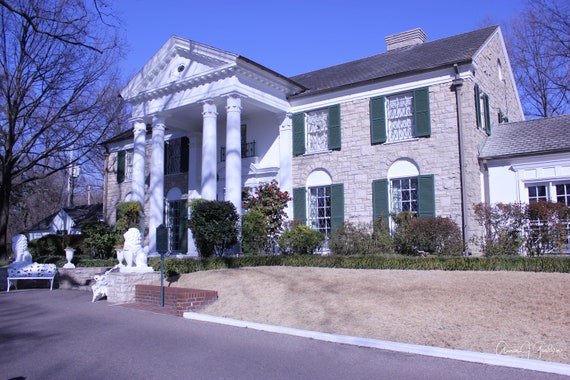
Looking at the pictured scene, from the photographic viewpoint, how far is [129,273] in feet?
38.4

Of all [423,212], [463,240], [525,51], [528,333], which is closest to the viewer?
[528,333]

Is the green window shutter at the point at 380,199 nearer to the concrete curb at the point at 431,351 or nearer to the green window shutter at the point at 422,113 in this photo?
A: the green window shutter at the point at 422,113

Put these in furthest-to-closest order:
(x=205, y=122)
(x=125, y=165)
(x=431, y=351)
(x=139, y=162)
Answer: (x=125, y=165), (x=139, y=162), (x=205, y=122), (x=431, y=351)

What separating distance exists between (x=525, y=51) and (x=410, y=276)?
22.8 meters

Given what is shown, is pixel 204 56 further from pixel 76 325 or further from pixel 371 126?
pixel 76 325

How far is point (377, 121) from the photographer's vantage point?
1617cm

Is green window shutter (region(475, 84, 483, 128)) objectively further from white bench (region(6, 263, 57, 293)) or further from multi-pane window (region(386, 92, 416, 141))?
white bench (region(6, 263, 57, 293))

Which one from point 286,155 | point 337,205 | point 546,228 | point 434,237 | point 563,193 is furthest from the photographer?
point 286,155

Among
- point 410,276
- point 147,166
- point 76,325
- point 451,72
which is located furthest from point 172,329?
point 147,166

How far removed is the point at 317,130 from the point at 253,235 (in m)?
4.80

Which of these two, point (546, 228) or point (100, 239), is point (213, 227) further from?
point (546, 228)

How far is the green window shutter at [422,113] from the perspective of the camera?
15195 millimetres

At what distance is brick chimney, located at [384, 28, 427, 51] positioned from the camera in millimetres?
20656

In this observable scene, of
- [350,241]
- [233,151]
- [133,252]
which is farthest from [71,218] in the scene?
[350,241]
